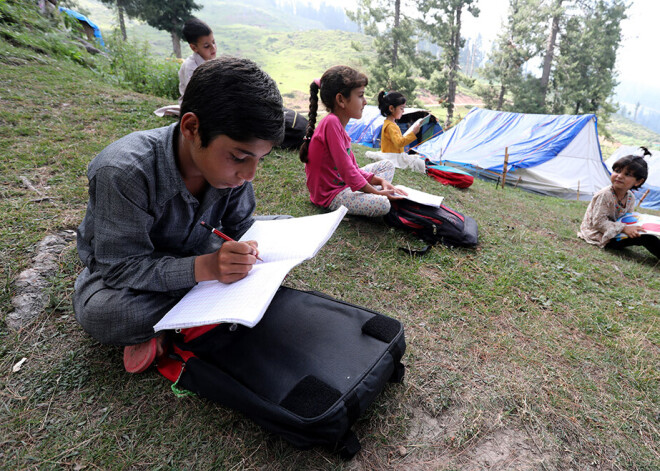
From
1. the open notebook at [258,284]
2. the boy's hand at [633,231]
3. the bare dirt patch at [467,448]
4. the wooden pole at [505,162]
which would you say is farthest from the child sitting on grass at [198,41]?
the wooden pole at [505,162]

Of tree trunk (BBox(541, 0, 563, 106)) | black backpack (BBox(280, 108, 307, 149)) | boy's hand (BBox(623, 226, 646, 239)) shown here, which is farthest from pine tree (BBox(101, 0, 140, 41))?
tree trunk (BBox(541, 0, 563, 106))

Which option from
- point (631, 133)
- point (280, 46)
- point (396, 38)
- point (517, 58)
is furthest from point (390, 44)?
point (631, 133)

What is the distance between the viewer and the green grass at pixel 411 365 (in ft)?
4.11

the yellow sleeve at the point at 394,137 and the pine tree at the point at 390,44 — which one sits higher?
the pine tree at the point at 390,44

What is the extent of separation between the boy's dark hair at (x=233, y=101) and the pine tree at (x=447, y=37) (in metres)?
22.6

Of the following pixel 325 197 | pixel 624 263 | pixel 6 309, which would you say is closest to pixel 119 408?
pixel 6 309

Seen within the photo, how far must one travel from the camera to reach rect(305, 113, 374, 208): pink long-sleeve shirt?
284 cm

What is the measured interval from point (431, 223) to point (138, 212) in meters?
2.34

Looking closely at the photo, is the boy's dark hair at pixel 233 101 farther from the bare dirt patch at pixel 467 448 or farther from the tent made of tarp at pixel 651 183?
the tent made of tarp at pixel 651 183

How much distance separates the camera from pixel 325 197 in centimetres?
312

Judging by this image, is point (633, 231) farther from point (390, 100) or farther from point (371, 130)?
point (371, 130)

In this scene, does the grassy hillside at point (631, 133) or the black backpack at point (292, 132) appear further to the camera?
the grassy hillside at point (631, 133)

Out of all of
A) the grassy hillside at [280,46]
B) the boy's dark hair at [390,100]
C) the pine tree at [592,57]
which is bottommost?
the boy's dark hair at [390,100]

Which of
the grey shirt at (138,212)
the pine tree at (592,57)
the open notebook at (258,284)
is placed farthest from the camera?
the pine tree at (592,57)
